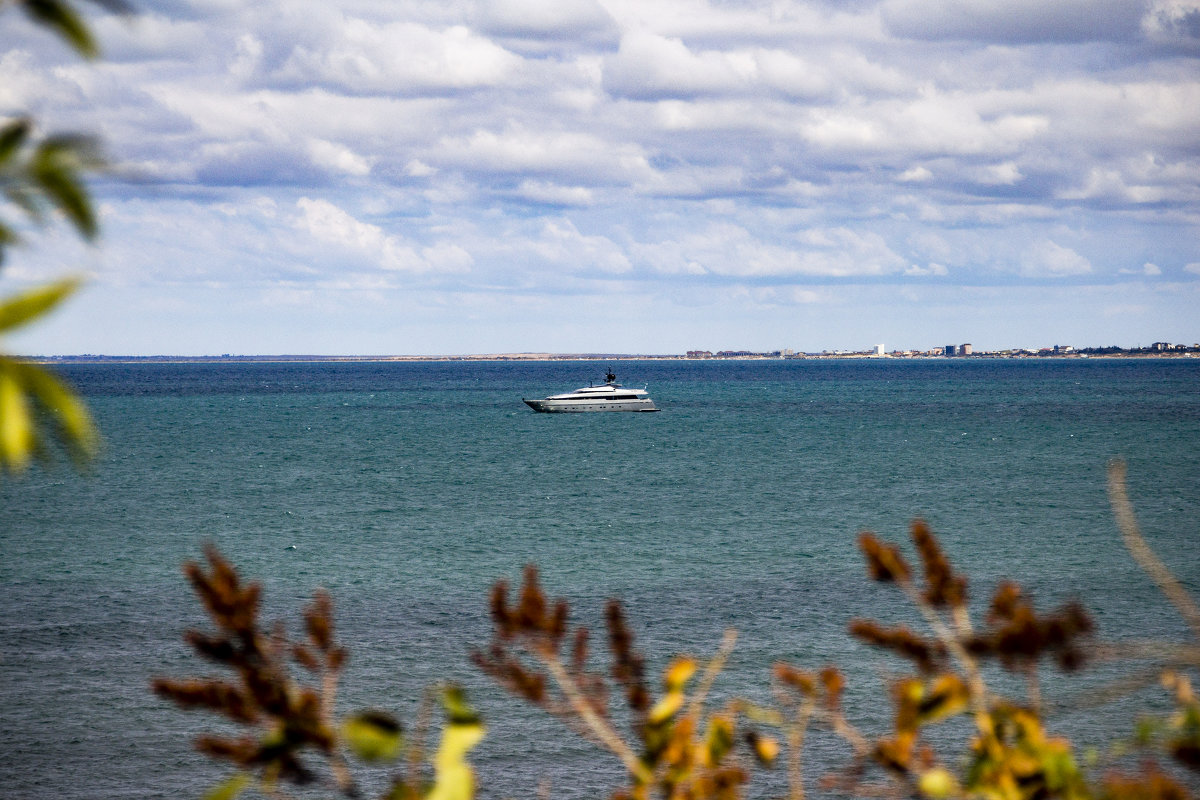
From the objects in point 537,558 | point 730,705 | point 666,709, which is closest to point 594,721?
point 666,709

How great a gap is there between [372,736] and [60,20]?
4.32 ft

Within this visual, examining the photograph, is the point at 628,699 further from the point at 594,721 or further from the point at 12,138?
the point at 12,138

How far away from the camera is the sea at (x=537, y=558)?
70.4 ft

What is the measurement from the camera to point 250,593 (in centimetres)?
252

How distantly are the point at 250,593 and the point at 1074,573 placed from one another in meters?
37.3

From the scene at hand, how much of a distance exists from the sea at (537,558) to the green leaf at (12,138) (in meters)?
0.42

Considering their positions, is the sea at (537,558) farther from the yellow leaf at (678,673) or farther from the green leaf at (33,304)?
the yellow leaf at (678,673)

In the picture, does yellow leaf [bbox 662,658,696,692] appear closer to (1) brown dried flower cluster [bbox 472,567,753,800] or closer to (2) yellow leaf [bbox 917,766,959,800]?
(1) brown dried flower cluster [bbox 472,567,753,800]

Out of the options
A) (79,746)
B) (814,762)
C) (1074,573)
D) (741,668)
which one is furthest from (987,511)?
(79,746)

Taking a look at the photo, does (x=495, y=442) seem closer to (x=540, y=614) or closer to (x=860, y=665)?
(x=860, y=665)

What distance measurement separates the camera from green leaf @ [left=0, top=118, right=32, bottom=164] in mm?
1586

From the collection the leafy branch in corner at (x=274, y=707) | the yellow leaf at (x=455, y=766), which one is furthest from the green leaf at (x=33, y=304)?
the yellow leaf at (x=455, y=766)

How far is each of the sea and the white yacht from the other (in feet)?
56.5

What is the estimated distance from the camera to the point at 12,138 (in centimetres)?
159
